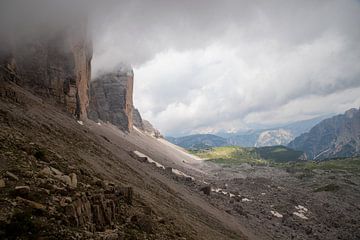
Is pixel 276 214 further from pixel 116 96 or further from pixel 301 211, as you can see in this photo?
pixel 116 96

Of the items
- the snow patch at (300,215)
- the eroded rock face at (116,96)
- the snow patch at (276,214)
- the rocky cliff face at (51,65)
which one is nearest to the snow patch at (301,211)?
the snow patch at (300,215)

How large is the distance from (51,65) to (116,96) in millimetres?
92113

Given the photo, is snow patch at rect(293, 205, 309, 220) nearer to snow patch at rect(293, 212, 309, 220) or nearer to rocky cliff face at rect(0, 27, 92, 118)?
snow patch at rect(293, 212, 309, 220)

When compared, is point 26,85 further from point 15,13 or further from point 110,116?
point 110,116

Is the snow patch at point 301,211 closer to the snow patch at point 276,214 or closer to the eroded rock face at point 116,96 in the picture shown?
the snow patch at point 276,214

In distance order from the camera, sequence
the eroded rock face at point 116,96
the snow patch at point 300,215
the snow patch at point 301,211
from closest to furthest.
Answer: the snow patch at point 300,215 → the snow patch at point 301,211 → the eroded rock face at point 116,96

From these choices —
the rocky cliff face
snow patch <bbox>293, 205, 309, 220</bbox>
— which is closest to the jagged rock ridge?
the rocky cliff face

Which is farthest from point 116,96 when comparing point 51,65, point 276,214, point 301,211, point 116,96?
point 276,214

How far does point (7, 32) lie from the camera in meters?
61.4

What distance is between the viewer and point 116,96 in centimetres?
16625

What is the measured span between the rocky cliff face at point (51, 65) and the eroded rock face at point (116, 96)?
6986 centimetres

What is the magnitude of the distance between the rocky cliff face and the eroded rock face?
2751 inches

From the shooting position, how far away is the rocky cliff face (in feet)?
210

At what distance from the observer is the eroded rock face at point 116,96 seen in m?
158
